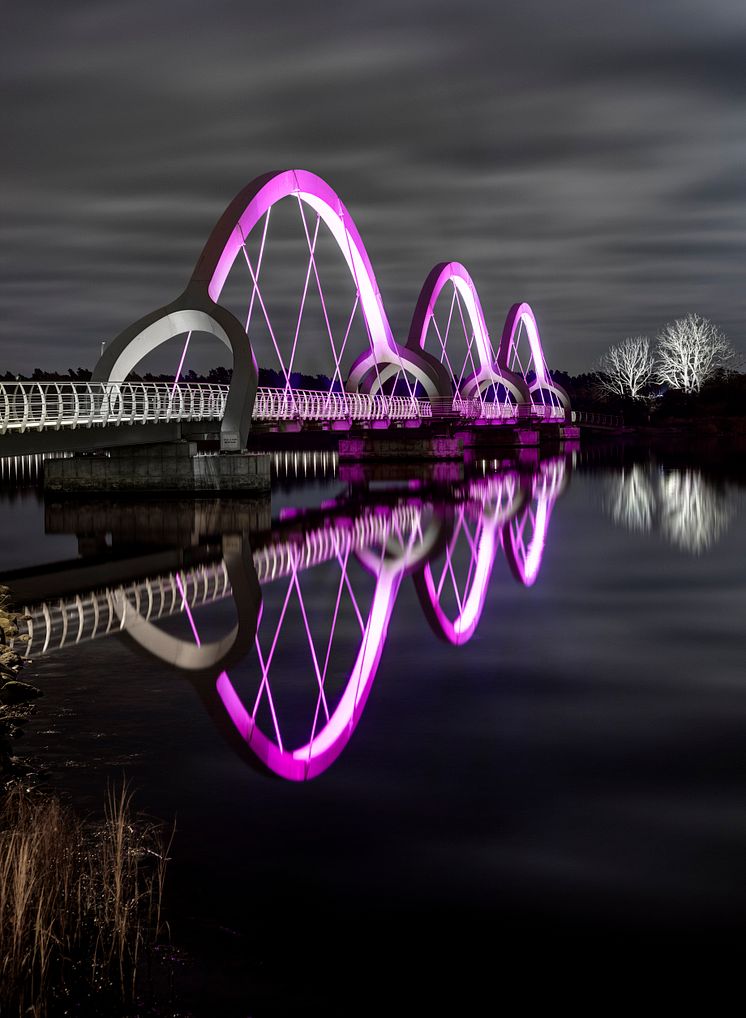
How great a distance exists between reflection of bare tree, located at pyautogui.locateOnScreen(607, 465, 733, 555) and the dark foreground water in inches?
222

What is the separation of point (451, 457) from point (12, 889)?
68045 millimetres

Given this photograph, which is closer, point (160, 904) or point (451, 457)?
point (160, 904)

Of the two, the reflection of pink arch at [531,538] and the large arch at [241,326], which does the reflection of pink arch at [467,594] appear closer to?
the reflection of pink arch at [531,538]

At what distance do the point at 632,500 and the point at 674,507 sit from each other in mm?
3980

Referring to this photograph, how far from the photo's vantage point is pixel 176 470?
4031cm

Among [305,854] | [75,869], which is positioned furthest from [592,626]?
[75,869]

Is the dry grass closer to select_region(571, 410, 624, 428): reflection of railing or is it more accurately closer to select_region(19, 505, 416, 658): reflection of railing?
select_region(19, 505, 416, 658): reflection of railing

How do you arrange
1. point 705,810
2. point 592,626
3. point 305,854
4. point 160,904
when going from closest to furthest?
point 160,904
point 305,854
point 705,810
point 592,626

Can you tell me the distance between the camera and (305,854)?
8375 mm

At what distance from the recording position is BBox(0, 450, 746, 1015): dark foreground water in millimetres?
7012

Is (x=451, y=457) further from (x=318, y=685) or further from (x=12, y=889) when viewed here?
(x=12, y=889)

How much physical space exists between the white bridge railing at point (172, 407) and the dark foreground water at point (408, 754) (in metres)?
6.52

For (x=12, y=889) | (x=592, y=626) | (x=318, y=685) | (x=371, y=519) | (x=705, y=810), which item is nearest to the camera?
(x=12, y=889)

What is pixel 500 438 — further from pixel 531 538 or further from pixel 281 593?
pixel 281 593
